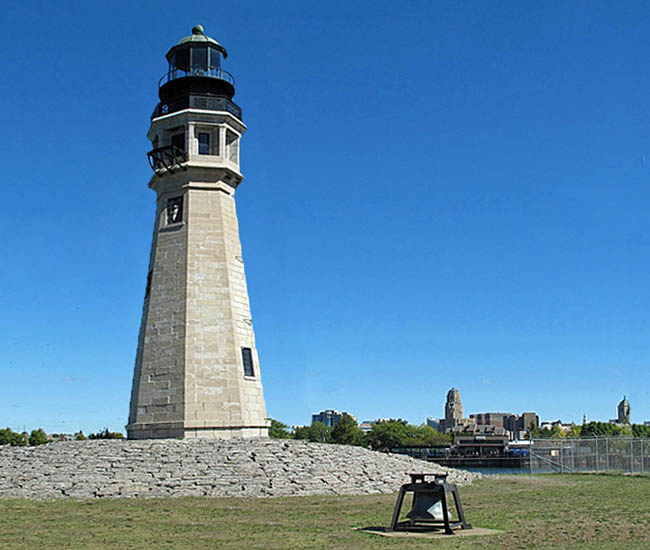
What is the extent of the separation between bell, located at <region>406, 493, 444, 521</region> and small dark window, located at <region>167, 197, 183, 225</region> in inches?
852

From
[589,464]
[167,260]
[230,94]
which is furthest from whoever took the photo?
[589,464]

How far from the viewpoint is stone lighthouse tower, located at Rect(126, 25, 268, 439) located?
31375 mm

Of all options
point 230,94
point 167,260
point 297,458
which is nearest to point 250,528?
Answer: point 297,458

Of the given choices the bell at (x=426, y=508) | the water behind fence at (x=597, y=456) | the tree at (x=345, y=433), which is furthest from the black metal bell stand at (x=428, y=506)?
the tree at (x=345, y=433)

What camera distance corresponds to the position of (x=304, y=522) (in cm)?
1748

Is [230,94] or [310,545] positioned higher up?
[230,94]

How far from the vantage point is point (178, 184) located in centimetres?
3497

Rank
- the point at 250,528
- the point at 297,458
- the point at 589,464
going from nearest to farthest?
the point at 250,528, the point at 297,458, the point at 589,464

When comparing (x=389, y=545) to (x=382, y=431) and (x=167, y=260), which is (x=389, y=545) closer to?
(x=167, y=260)

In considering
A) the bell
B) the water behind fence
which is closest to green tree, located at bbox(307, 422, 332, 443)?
the water behind fence

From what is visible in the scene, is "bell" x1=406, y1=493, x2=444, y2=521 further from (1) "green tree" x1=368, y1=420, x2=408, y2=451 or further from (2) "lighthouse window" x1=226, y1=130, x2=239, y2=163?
(1) "green tree" x1=368, y1=420, x2=408, y2=451

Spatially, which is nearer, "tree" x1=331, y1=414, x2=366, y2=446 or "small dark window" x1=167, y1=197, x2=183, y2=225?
"small dark window" x1=167, y1=197, x2=183, y2=225

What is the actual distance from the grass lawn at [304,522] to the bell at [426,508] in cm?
127

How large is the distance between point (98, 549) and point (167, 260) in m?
21.1
